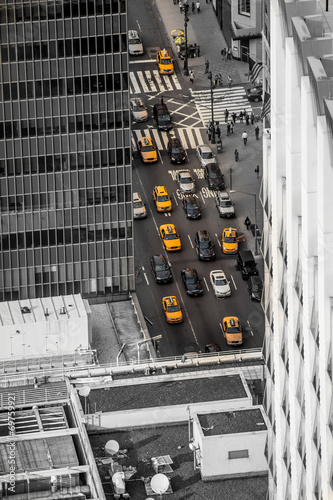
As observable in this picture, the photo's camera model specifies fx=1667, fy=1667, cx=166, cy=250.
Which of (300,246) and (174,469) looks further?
(174,469)

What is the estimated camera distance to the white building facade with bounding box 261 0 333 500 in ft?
314

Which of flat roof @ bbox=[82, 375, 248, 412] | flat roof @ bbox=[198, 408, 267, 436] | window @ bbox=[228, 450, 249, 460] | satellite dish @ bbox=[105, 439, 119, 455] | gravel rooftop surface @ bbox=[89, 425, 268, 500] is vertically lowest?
gravel rooftop surface @ bbox=[89, 425, 268, 500]

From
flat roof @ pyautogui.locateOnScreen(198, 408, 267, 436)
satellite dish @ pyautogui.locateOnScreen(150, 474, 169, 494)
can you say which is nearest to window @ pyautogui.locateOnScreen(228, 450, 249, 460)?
flat roof @ pyautogui.locateOnScreen(198, 408, 267, 436)

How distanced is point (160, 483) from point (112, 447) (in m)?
9.32

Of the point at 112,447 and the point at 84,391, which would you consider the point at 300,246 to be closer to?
the point at 112,447

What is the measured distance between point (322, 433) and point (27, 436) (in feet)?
228

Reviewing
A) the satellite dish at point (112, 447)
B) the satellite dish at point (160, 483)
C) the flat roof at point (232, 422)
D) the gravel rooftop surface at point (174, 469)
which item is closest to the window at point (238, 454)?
the flat roof at point (232, 422)

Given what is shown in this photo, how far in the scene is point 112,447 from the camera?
16438 centimetres

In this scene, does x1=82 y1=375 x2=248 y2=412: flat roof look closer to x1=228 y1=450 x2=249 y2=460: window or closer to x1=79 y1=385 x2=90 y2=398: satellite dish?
x1=79 y1=385 x2=90 y2=398: satellite dish

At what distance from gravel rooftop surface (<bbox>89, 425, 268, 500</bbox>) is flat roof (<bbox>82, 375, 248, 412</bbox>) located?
4278 mm

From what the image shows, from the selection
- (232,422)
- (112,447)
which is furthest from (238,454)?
(112,447)

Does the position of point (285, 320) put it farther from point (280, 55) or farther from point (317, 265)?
point (280, 55)

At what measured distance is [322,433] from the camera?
103 meters

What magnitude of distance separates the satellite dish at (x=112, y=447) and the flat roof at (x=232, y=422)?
8686 millimetres
